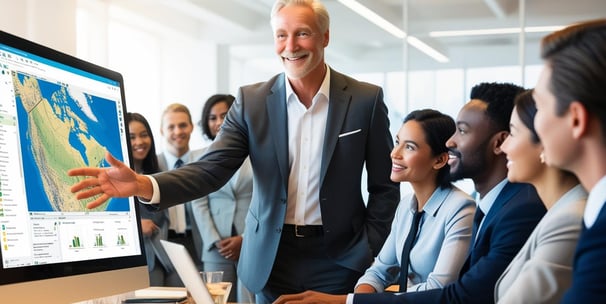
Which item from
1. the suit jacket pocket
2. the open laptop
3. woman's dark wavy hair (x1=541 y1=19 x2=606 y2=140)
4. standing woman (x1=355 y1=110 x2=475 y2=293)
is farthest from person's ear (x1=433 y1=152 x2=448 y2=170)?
woman's dark wavy hair (x1=541 y1=19 x2=606 y2=140)

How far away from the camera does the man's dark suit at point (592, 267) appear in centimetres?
108

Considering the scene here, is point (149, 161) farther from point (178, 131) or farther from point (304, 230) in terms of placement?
point (304, 230)

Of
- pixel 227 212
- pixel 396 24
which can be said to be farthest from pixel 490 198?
pixel 396 24

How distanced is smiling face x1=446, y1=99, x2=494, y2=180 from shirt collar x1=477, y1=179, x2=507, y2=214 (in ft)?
0.35

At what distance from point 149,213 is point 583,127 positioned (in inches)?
156

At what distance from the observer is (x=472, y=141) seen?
227 cm

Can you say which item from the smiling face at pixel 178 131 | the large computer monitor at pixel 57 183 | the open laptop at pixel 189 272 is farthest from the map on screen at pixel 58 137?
the smiling face at pixel 178 131

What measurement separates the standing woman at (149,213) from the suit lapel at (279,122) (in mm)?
2097

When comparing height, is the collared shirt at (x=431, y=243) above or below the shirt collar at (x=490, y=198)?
below

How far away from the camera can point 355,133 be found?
2816mm

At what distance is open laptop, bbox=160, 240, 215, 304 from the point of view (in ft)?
5.83

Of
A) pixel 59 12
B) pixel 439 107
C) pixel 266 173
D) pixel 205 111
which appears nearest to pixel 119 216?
pixel 266 173

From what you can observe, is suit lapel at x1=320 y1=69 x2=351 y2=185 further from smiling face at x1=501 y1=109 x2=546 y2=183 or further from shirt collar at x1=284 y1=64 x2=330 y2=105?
smiling face at x1=501 y1=109 x2=546 y2=183

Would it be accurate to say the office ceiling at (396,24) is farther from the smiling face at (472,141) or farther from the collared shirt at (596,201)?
the collared shirt at (596,201)
